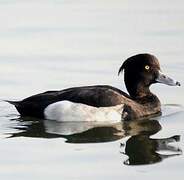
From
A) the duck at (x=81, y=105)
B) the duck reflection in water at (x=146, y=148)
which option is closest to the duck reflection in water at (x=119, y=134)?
the duck reflection in water at (x=146, y=148)

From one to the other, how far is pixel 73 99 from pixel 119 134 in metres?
0.97

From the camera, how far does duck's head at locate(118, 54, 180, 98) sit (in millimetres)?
12219

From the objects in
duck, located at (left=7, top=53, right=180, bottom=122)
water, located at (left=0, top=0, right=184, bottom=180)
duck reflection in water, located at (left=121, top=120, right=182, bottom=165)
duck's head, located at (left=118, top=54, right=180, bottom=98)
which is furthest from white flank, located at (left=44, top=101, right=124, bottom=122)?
duck's head, located at (left=118, top=54, right=180, bottom=98)

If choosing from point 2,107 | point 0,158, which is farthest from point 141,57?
point 0,158

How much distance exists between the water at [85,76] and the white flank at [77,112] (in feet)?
0.52

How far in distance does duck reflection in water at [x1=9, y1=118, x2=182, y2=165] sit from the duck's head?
77 centimetres

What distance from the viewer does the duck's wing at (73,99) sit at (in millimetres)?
11367

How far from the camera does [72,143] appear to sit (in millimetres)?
10008

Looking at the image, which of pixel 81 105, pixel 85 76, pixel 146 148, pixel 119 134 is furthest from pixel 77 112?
pixel 85 76

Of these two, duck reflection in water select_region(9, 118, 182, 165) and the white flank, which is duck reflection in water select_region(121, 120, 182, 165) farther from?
the white flank

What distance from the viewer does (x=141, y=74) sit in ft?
40.4

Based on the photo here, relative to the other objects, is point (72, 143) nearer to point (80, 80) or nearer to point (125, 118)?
point (125, 118)

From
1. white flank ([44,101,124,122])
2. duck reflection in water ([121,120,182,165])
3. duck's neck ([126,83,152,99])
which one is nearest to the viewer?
duck reflection in water ([121,120,182,165])

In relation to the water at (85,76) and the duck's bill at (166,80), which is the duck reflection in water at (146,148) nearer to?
the water at (85,76)
